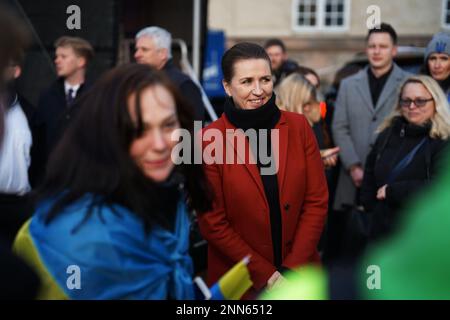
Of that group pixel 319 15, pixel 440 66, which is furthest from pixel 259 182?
pixel 319 15

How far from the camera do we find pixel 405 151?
4.30 m

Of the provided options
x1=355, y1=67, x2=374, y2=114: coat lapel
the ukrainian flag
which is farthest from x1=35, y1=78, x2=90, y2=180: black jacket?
the ukrainian flag

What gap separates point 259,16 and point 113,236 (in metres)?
18.6

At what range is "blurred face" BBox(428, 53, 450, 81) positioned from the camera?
198 inches

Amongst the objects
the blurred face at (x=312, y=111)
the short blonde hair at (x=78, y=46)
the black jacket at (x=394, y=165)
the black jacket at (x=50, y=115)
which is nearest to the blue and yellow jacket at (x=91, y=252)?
the black jacket at (x=394, y=165)

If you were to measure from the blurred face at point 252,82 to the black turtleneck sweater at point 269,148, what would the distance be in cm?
6

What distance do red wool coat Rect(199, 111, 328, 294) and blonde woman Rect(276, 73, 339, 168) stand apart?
5.65 ft

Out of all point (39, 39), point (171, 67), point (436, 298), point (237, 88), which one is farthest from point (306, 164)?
point (39, 39)

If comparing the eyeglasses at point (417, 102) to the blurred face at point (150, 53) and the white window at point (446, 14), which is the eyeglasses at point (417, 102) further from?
A: the white window at point (446, 14)

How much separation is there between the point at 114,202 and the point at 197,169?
0.56m

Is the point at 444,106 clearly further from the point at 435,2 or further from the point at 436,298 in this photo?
the point at 435,2

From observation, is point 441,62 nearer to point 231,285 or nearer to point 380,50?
point 380,50

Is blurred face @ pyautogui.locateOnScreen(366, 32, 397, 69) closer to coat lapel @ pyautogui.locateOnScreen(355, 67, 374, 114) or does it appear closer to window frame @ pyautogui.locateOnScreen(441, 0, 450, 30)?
coat lapel @ pyautogui.locateOnScreen(355, 67, 374, 114)

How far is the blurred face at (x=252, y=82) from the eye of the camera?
3.21m
